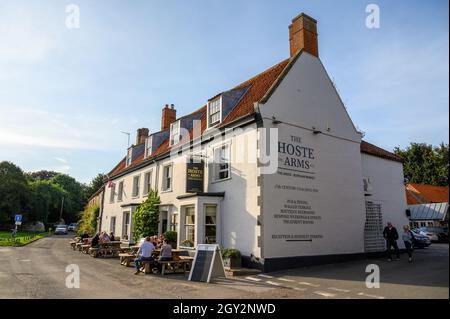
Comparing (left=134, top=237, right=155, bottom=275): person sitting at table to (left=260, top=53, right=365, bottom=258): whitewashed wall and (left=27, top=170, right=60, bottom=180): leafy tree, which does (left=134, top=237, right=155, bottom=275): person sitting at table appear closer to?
(left=260, top=53, right=365, bottom=258): whitewashed wall

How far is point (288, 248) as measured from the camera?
1371 cm

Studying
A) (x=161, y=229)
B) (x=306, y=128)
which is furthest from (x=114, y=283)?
(x=306, y=128)

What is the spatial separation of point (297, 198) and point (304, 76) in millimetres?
6282

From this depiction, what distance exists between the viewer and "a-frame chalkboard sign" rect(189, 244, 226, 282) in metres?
11.2

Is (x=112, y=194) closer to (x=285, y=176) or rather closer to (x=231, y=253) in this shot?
(x=231, y=253)

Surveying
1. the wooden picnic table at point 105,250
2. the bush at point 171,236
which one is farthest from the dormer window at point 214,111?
the wooden picnic table at point 105,250

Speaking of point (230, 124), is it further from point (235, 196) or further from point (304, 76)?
point (304, 76)

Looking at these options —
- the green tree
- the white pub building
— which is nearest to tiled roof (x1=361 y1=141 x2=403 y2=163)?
the white pub building

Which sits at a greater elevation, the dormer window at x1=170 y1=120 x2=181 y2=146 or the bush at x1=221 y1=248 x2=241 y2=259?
the dormer window at x1=170 y1=120 x2=181 y2=146

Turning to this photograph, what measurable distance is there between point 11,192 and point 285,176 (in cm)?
5624

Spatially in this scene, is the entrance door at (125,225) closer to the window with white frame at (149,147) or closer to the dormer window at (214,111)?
the window with white frame at (149,147)

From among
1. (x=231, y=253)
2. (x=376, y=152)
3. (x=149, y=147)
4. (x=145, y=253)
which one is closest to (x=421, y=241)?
(x=376, y=152)

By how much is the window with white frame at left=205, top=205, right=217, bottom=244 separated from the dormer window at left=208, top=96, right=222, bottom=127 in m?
4.69

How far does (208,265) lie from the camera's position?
37.5 ft
